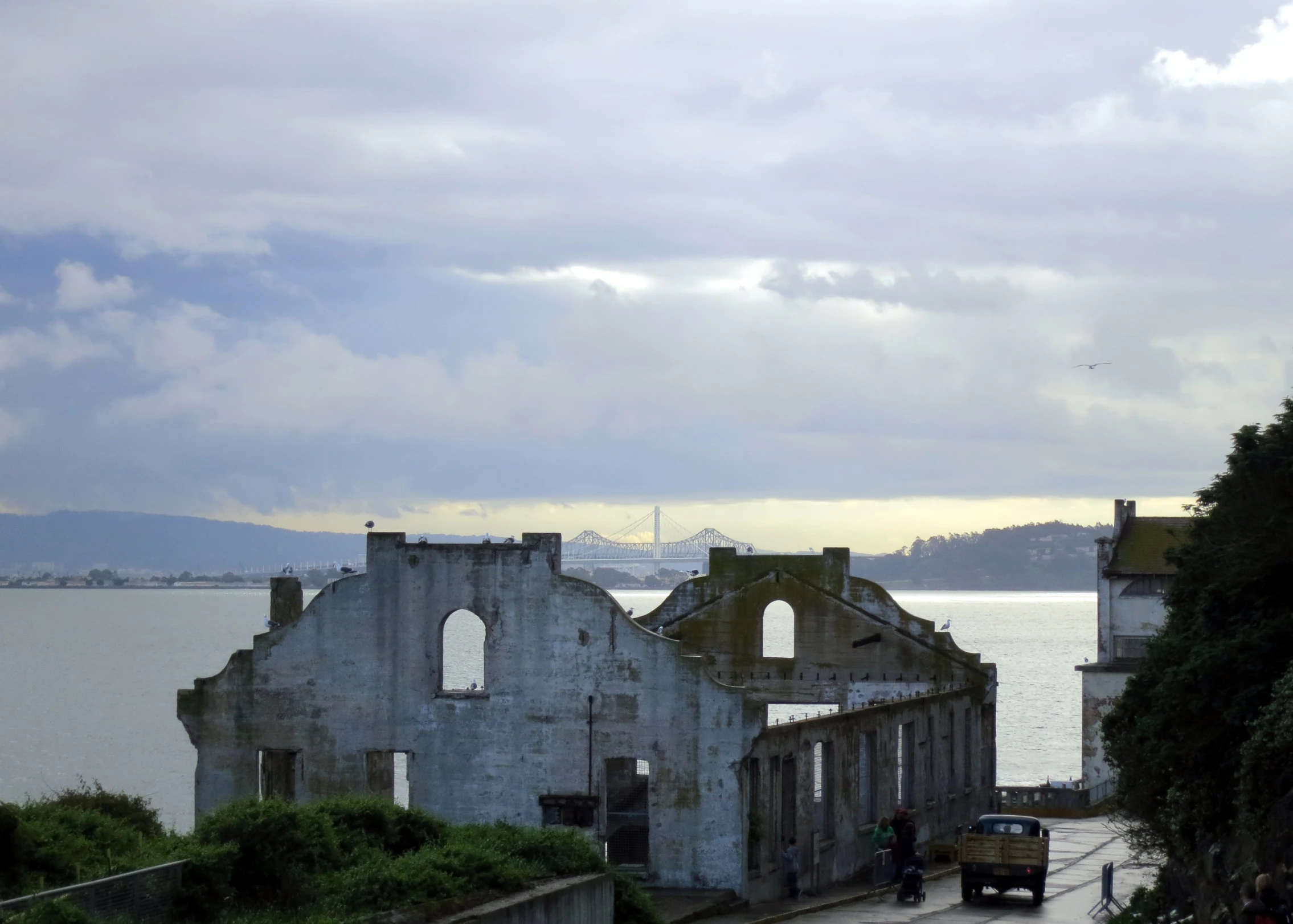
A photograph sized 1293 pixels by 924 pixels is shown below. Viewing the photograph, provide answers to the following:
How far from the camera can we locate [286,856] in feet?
73.3

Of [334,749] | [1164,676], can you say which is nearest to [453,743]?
[334,749]

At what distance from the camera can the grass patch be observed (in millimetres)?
20109

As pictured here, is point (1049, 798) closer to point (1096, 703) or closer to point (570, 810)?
point (1096, 703)

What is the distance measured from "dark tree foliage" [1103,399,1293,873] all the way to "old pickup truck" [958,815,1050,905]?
172 inches

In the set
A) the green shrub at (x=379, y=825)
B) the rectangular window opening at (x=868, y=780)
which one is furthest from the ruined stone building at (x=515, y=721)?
the green shrub at (x=379, y=825)

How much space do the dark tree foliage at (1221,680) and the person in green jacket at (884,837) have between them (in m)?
8.71

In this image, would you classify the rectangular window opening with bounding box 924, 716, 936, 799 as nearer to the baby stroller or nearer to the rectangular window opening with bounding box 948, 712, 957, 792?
the rectangular window opening with bounding box 948, 712, 957, 792

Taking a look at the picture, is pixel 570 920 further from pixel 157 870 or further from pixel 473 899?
pixel 157 870

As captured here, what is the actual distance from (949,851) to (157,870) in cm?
2932

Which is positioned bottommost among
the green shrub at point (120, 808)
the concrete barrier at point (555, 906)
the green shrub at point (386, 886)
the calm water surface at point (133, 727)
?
the calm water surface at point (133, 727)

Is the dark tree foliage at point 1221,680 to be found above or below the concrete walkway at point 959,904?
above

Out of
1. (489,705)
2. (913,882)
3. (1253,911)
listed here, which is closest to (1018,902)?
(913,882)

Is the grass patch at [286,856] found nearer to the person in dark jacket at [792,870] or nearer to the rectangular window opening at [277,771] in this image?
the rectangular window opening at [277,771]

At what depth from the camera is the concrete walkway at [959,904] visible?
33.7 m
